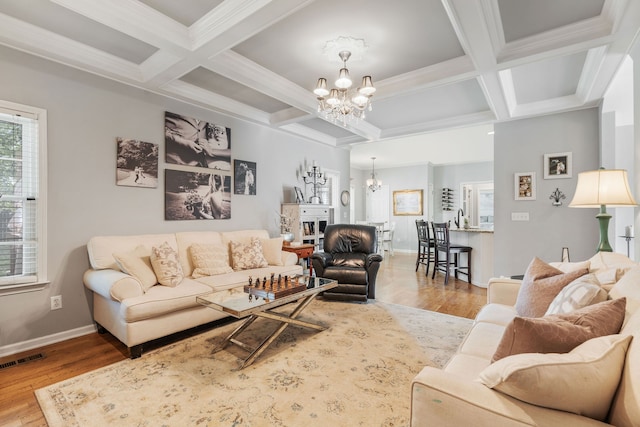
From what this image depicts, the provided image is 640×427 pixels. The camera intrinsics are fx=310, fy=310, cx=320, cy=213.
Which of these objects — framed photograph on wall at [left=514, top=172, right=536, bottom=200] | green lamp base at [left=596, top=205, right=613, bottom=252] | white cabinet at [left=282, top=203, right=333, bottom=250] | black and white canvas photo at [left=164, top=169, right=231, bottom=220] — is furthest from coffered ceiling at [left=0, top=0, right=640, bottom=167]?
white cabinet at [left=282, top=203, right=333, bottom=250]

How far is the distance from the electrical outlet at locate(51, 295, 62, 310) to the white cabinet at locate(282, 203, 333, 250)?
3.01 meters

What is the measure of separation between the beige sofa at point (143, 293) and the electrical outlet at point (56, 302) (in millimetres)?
236

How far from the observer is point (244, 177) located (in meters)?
4.59

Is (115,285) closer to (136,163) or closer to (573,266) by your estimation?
(136,163)

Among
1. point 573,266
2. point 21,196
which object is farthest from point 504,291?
point 21,196

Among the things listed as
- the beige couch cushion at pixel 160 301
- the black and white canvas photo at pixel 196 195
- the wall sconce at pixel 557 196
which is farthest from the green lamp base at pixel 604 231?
the black and white canvas photo at pixel 196 195

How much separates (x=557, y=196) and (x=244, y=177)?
4.50 m

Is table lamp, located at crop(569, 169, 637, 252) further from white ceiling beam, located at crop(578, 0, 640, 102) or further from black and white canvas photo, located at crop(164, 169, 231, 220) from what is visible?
black and white canvas photo, located at crop(164, 169, 231, 220)

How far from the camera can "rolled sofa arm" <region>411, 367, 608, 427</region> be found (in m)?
0.92

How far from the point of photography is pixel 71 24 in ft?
8.30

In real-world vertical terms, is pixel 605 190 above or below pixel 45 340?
above

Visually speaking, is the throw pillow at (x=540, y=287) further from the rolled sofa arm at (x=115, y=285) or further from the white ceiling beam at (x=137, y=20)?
the white ceiling beam at (x=137, y=20)

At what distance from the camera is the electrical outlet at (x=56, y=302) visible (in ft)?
9.43

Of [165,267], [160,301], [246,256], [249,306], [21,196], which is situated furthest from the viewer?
[246,256]
